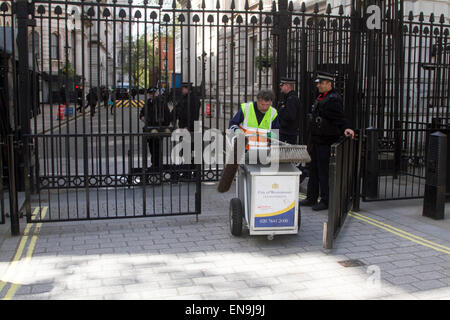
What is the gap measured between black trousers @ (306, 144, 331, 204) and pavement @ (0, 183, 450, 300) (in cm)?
43

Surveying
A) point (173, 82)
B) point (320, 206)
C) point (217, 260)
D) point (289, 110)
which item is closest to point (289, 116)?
point (289, 110)

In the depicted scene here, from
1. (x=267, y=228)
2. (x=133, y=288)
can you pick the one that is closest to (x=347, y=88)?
(x=267, y=228)

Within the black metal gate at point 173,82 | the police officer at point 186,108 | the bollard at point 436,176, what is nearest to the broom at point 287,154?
the black metal gate at point 173,82

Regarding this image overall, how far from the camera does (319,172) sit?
716 cm

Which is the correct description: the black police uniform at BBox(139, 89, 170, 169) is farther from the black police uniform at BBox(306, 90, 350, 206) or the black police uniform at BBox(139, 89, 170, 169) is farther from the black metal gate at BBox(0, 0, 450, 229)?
the black police uniform at BBox(306, 90, 350, 206)

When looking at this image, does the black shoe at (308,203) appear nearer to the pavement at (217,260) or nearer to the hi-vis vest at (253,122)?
the pavement at (217,260)

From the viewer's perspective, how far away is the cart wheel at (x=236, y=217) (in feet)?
19.2

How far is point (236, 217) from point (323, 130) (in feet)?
6.70

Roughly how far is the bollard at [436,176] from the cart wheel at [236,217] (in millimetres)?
2900

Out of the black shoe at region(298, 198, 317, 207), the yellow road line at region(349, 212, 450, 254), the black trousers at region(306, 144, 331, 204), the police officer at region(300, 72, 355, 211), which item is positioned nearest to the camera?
the yellow road line at region(349, 212, 450, 254)

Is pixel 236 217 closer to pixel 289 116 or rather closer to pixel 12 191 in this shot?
pixel 289 116

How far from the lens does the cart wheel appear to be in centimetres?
585

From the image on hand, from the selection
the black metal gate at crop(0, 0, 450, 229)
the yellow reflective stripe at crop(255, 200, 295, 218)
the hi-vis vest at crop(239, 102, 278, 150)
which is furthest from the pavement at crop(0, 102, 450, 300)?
the hi-vis vest at crop(239, 102, 278, 150)

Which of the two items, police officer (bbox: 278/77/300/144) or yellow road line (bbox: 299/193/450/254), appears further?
police officer (bbox: 278/77/300/144)
